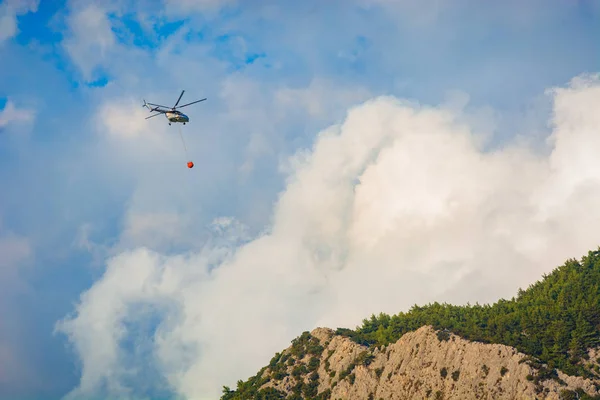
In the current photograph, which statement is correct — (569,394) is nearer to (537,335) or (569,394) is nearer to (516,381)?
(516,381)

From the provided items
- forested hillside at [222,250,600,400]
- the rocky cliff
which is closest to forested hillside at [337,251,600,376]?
forested hillside at [222,250,600,400]

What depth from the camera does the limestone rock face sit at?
14912 cm

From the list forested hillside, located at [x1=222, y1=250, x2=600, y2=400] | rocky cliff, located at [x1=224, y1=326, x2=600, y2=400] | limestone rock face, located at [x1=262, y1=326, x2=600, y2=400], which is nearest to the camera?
rocky cliff, located at [x1=224, y1=326, x2=600, y2=400]

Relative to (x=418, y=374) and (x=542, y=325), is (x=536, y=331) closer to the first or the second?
(x=542, y=325)

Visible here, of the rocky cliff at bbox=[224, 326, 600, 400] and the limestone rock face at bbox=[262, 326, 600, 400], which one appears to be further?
the limestone rock face at bbox=[262, 326, 600, 400]

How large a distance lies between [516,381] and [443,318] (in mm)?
47713

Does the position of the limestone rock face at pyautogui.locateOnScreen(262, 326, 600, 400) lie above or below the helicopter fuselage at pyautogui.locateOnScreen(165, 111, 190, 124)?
below

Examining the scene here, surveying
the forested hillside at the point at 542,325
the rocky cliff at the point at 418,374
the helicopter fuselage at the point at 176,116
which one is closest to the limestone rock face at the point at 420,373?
the rocky cliff at the point at 418,374

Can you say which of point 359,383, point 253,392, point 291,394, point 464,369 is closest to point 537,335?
point 464,369

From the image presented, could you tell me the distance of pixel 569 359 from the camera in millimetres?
155625

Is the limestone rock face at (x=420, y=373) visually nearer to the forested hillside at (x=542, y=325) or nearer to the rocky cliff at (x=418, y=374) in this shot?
the rocky cliff at (x=418, y=374)

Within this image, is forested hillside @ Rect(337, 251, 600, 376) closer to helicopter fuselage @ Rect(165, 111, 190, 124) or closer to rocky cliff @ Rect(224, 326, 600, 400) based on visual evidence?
rocky cliff @ Rect(224, 326, 600, 400)

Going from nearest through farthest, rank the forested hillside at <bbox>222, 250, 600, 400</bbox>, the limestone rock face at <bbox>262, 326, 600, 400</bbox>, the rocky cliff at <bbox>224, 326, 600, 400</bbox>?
the rocky cliff at <bbox>224, 326, 600, 400</bbox>
the limestone rock face at <bbox>262, 326, 600, 400</bbox>
the forested hillside at <bbox>222, 250, 600, 400</bbox>

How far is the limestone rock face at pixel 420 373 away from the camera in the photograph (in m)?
149
